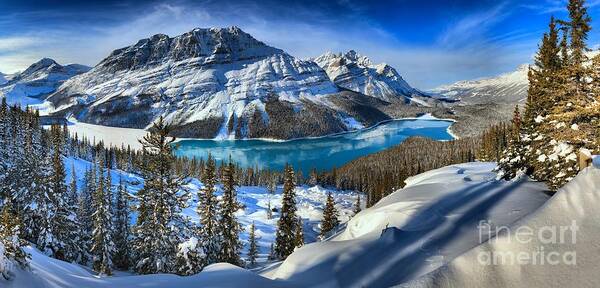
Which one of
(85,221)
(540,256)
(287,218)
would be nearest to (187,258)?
(287,218)

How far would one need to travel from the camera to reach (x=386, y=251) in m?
15.0

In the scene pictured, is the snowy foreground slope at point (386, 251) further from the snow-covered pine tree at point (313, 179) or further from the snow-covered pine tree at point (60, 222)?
the snow-covered pine tree at point (313, 179)

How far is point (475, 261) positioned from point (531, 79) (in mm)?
40458

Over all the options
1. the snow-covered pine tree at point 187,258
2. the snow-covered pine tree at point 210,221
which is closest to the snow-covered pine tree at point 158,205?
the snow-covered pine tree at point 187,258

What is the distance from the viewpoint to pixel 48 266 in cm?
1157

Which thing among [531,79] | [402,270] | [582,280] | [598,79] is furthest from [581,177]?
[531,79]

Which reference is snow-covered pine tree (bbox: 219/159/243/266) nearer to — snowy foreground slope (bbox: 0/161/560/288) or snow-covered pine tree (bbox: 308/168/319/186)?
snowy foreground slope (bbox: 0/161/560/288)

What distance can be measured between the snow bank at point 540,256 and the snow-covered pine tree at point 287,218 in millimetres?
37136

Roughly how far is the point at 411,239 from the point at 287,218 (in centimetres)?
2995

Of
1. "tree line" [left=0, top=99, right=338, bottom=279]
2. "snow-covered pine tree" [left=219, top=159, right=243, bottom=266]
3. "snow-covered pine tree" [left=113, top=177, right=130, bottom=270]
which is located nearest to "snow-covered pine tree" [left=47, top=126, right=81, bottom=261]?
"tree line" [left=0, top=99, right=338, bottom=279]

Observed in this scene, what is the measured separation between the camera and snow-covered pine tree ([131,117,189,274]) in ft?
83.3

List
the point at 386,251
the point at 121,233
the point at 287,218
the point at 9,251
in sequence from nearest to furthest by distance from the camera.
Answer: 1. the point at 9,251
2. the point at 386,251
3. the point at 287,218
4. the point at 121,233

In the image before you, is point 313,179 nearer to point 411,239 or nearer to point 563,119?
point 563,119

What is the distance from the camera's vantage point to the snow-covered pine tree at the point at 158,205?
25.4 meters
